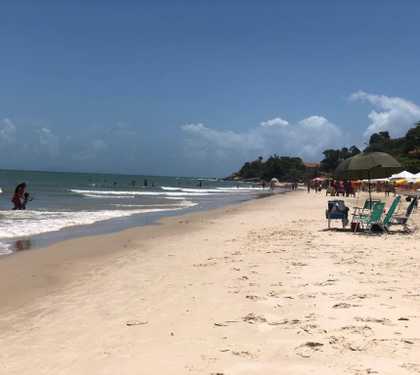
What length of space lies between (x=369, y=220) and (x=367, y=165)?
5.28 ft

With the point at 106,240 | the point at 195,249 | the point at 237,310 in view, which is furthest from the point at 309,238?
the point at 237,310

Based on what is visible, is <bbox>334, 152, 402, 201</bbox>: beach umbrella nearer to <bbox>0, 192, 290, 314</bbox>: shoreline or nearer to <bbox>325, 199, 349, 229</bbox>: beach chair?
<bbox>325, 199, 349, 229</bbox>: beach chair

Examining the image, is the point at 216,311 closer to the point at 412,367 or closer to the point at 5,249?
the point at 412,367

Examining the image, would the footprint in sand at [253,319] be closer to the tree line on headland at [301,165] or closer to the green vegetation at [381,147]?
the green vegetation at [381,147]

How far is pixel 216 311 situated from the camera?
5.12m

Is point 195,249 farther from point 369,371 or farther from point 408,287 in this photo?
point 369,371

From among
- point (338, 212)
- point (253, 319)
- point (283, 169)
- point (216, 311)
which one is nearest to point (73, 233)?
point (338, 212)

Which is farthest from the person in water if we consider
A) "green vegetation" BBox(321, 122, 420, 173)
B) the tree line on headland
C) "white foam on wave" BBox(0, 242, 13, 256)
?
the tree line on headland

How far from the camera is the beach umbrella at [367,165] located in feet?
41.7

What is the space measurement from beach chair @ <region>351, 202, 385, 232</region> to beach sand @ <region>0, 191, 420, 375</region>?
1941 millimetres

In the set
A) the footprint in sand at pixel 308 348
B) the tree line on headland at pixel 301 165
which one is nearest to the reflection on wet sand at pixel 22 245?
the footprint in sand at pixel 308 348

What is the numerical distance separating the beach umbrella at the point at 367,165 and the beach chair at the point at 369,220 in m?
1.08

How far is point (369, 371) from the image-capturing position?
3.33 meters

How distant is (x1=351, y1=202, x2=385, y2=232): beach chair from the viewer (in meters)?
12.0
